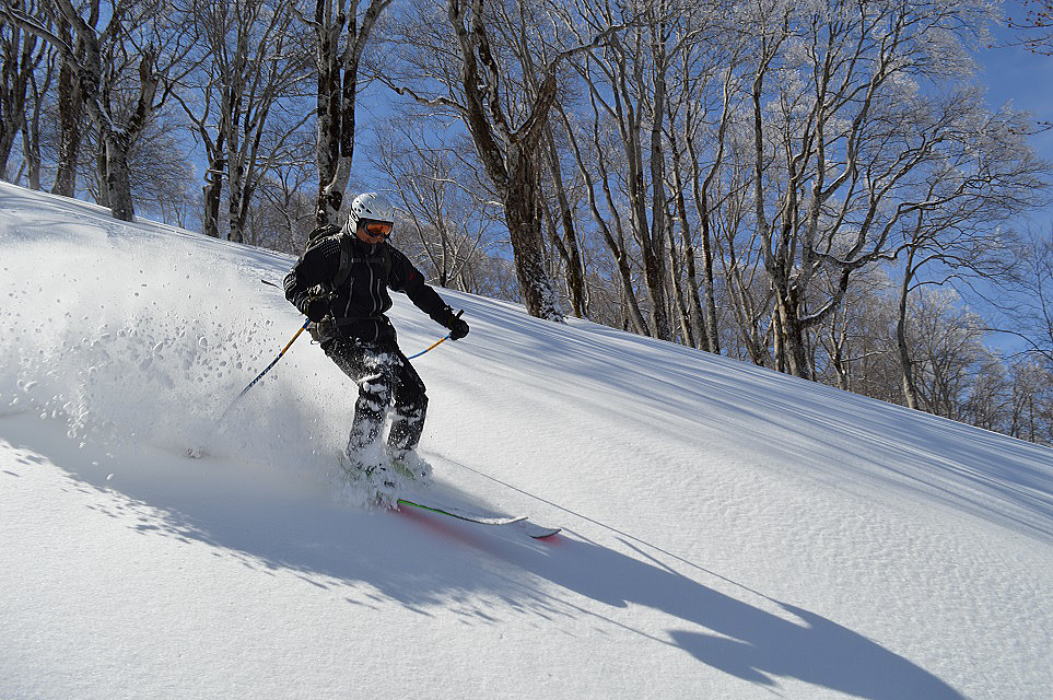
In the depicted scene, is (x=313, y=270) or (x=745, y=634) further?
(x=313, y=270)

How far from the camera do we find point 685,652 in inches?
85.7

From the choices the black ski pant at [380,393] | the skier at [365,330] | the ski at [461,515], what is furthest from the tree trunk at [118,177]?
the ski at [461,515]

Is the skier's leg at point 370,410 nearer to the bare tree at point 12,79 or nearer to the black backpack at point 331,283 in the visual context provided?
the black backpack at point 331,283

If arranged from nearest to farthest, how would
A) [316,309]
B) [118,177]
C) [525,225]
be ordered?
[316,309] → [525,225] → [118,177]

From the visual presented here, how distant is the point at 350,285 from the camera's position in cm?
344

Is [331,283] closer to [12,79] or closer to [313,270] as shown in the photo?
[313,270]

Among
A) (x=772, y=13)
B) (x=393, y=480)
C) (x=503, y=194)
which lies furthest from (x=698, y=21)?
(x=393, y=480)

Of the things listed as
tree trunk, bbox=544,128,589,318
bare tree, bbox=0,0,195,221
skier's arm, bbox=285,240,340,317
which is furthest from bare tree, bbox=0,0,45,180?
skier's arm, bbox=285,240,340,317

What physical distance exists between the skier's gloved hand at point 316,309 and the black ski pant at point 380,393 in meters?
0.21

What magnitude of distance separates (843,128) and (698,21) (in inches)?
205

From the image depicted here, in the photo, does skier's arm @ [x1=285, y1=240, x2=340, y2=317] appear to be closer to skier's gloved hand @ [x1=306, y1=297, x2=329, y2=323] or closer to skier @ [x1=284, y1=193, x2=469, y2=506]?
skier @ [x1=284, y1=193, x2=469, y2=506]

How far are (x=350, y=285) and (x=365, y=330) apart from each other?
0.28 meters

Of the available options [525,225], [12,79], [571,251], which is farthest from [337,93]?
[12,79]

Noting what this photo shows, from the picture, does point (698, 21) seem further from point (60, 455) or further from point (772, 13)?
point (60, 455)
